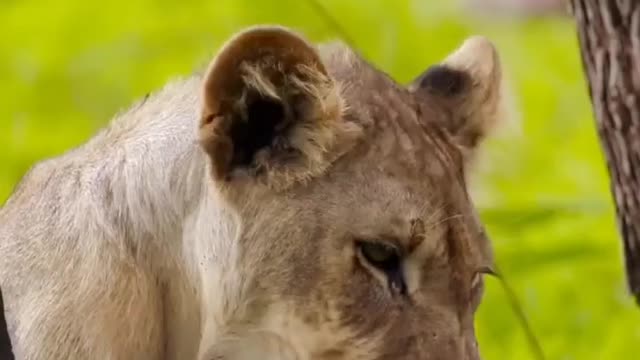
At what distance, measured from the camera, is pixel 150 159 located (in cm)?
319

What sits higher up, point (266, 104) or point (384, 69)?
point (384, 69)

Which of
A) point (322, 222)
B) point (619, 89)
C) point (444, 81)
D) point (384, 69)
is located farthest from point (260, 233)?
point (384, 69)

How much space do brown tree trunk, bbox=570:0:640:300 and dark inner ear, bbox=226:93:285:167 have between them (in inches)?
32.0

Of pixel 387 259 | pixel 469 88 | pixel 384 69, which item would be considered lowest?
pixel 387 259

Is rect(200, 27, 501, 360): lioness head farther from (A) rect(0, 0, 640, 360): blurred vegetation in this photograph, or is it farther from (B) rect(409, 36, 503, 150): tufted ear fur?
(A) rect(0, 0, 640, 360): blurred vegetation

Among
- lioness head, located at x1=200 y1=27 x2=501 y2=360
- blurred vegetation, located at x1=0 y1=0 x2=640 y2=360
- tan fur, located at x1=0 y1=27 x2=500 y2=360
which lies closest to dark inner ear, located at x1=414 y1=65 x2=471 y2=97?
tan fur, located at x1=0 y1=27 x2=500 y2=360

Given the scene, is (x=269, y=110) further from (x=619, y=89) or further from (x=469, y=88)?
(x=619, y=89)

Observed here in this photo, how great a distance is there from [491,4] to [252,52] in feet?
17.4

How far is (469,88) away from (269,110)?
0.50 m

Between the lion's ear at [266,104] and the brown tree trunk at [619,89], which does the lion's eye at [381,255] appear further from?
the brown tree trunk at [619,89]

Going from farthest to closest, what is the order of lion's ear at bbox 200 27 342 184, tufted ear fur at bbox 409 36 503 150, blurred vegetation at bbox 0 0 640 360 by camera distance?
blurred vegetation at bbox 0 0 640 360 → tufted ear fur at bbox 409 36 503 150 → lion's ear at bbox 200 27 342 184

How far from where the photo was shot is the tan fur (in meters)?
3.02

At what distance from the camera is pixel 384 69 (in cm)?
503

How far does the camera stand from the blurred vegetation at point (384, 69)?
4.81 m
